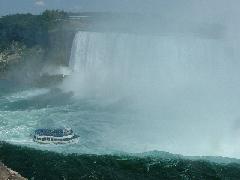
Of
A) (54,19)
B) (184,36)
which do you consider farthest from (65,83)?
(54,19)

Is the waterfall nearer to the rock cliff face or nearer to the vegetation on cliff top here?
the vegetation on cliff top

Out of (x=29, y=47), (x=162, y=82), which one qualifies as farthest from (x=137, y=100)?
(x=29, y=47)

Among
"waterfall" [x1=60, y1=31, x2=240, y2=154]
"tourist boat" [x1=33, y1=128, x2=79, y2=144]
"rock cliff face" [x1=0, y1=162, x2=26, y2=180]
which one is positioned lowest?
"rock cliff face" [x1=0, y1=162, x2=26, y2=180]

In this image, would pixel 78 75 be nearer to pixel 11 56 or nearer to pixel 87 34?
pixel 87 34

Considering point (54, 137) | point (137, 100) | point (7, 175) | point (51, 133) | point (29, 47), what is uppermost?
point (29, 47)

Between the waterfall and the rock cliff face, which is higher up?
the waterfall

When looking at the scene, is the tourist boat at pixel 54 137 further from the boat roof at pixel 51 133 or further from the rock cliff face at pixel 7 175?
the rock cliff face at pixel 7 175

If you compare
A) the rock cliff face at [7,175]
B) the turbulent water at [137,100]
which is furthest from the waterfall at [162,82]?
the rock cliff face at [7,175]

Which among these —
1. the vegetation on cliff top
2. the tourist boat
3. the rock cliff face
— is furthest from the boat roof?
the vegetation on cliff top

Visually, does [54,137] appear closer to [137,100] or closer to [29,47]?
[137,100]

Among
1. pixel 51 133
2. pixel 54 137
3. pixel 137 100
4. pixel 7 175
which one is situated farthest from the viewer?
pixel 137 100
